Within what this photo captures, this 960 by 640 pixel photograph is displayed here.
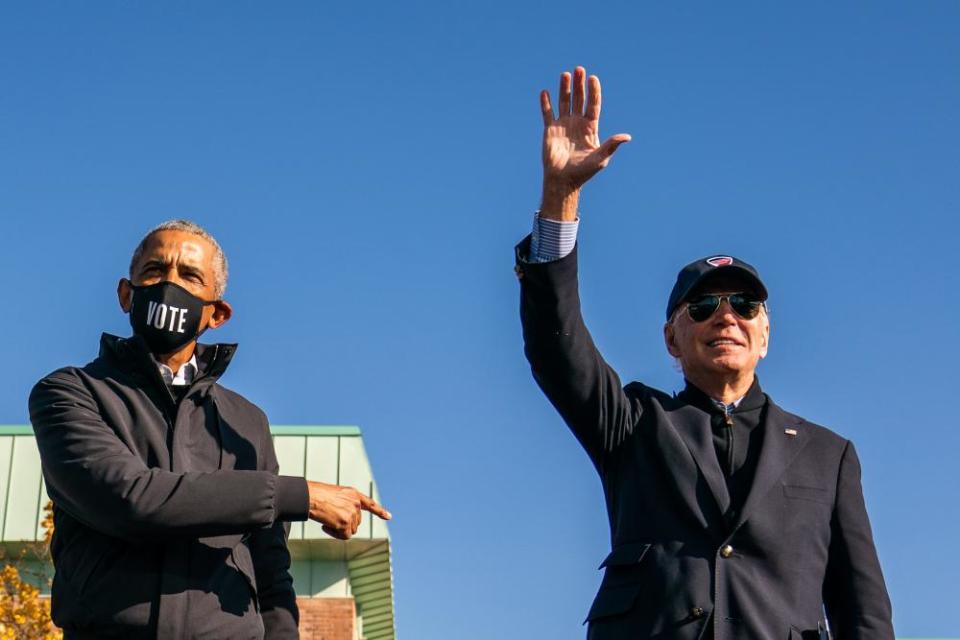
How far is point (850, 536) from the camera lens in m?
4.51

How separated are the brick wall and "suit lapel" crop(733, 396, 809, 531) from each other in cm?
1540

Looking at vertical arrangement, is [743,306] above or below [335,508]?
above

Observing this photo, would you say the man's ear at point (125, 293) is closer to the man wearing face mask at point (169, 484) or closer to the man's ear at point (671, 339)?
the man wearing face mask at point (169, 484)

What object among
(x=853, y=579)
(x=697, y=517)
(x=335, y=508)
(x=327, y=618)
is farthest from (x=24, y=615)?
(x=853, y=579)

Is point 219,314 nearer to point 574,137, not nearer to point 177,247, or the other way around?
point 177,247

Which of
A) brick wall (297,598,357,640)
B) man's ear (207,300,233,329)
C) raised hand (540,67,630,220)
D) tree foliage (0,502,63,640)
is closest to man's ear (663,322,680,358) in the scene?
raised hand (540,67,630,220)

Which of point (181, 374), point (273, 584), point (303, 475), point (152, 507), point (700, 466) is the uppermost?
point (303, 475)

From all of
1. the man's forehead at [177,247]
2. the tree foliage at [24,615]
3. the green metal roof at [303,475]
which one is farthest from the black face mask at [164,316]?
the green metal roof at [303,475]

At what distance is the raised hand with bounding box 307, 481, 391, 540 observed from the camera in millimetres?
4188

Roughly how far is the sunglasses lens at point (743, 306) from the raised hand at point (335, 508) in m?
1.48

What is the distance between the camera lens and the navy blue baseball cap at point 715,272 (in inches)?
184

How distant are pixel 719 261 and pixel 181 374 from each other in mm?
1893

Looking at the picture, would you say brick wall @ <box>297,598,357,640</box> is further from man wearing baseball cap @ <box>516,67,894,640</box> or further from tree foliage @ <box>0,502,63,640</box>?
man wearing baseball cap @ <box>516,67,894,640</box>

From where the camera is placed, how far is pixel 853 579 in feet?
14.6
